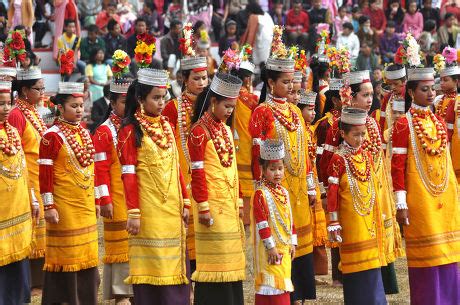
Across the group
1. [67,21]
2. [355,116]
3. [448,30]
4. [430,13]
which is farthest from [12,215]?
[430,13]

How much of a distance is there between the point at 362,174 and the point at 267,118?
38.0 inches

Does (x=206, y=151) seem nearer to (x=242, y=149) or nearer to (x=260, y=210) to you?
(x=260, y=210)

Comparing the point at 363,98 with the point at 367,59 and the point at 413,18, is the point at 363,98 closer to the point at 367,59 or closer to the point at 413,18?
the point at 367,59

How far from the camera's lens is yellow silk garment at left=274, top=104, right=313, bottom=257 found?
9891mm

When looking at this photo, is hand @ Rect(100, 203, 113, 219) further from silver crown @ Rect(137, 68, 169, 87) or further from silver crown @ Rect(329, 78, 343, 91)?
silver crown @ Rect(329, 78, 343, 91)

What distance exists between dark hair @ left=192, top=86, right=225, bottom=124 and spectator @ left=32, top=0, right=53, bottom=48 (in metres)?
12.5

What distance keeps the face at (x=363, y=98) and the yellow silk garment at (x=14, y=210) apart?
302cm

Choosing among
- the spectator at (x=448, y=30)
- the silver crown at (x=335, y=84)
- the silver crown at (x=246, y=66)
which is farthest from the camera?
the spectator at (x=448, y=30)

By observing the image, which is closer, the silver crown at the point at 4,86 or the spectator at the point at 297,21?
the silver crown at the point at 4,86

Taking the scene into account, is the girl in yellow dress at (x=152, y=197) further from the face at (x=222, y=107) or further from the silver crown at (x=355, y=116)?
the silver crown at (x=355, y=116)

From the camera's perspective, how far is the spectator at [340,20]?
76.2 feet

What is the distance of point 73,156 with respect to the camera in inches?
374

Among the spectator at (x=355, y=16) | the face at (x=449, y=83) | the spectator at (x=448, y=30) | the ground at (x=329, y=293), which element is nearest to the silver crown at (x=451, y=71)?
the face at (x=449, y=83)

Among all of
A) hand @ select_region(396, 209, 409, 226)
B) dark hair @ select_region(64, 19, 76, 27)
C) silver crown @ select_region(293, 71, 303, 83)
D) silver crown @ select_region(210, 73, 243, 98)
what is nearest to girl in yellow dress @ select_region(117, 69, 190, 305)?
silver crown @ select_region(210, 73, 243, 98)
